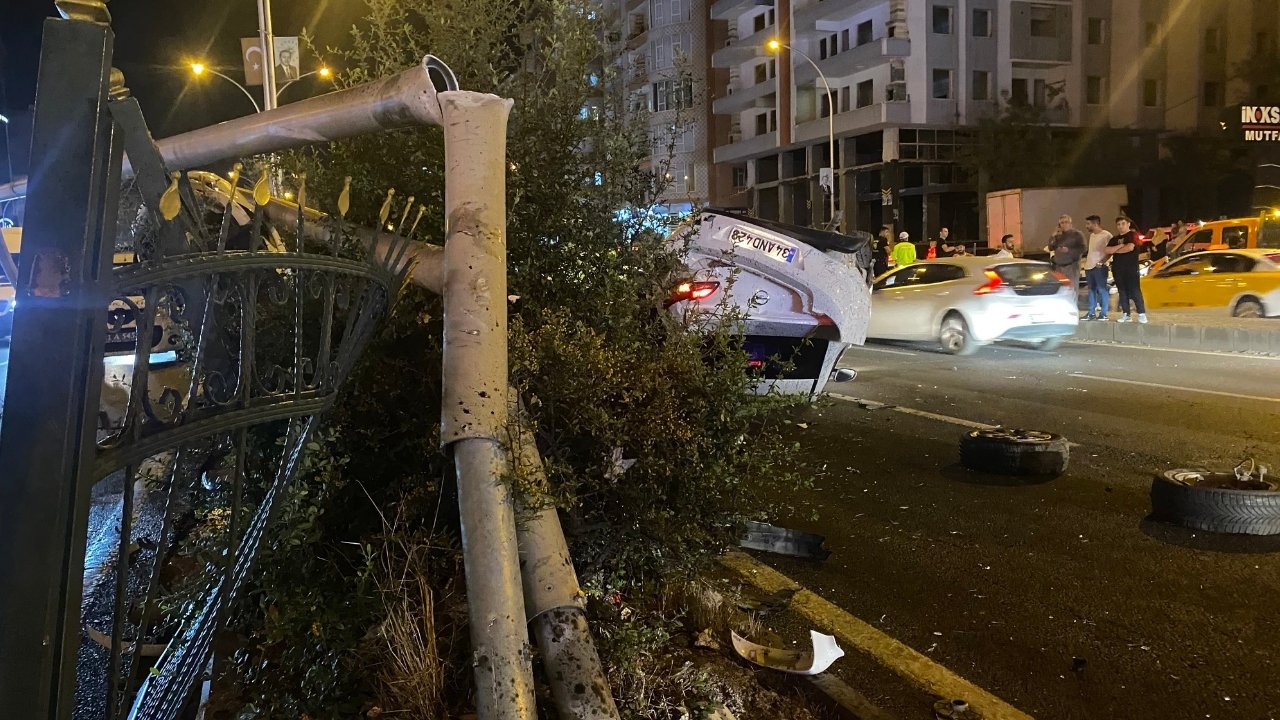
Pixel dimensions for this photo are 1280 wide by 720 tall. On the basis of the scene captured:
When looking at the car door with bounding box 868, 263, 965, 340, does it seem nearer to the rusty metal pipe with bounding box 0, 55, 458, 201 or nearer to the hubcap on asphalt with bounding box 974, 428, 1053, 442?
the hubcap on asphalt with bounding box 974, 428, 1053, 442

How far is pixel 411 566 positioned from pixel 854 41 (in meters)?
44.1

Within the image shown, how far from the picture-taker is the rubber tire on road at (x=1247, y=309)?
15.4 meters

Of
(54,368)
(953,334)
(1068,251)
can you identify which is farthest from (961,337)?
(54,368)

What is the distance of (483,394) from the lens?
9.17 feet

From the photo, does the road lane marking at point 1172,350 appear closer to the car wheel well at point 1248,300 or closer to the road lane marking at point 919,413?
the car wheel well at point 1248,300

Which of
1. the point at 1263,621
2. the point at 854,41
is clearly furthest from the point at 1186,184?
the point at 1263,621

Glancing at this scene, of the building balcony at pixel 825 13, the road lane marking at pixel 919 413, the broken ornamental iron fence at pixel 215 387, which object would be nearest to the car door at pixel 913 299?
the road lane marking at pixel 919 413

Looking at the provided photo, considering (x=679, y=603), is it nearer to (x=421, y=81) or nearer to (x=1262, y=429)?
(x=421, y=81)

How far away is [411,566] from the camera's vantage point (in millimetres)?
3115

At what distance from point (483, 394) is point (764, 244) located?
192 inches

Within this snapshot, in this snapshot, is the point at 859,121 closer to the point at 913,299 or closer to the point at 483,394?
the point at 913,299

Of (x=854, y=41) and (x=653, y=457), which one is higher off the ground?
(x=854, y=41)

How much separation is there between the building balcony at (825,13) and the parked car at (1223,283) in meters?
26.6

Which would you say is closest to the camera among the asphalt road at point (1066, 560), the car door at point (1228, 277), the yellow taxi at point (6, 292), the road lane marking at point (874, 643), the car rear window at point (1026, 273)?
the road lane marking at point (874, 643)
